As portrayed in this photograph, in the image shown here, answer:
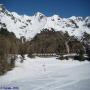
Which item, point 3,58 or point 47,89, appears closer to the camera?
point 47,89

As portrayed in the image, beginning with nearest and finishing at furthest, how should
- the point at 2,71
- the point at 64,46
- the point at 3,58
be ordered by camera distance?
1. the point at 2,71
2. the point at 3,58
3. the point at 64,46

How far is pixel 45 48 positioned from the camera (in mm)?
109250

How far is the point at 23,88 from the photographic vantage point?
20.0 metres

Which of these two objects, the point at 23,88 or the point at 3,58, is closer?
the point at 23,88

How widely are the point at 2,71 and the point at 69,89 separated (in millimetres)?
14428

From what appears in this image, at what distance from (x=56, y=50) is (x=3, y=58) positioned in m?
70.8

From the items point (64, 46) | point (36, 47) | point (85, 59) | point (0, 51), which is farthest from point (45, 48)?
point (0, 51)

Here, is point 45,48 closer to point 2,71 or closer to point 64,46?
point 64,46

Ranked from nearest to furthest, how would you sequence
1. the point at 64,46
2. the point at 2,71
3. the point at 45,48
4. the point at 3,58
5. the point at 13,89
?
1. the point at 13,89
2. the point at 2,71
3. the point at 3,58
4. the point at 64,46
5. the point at 45,48

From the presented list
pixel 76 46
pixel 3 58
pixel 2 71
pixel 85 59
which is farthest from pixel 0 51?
pixel 76 46

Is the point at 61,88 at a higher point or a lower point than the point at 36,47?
lower

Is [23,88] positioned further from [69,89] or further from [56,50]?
[56,50]

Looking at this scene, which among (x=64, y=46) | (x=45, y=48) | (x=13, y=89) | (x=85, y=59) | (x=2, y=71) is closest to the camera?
(x=13, y=89)

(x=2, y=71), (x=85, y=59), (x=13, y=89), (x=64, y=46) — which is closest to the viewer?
(x=13, y=89)
